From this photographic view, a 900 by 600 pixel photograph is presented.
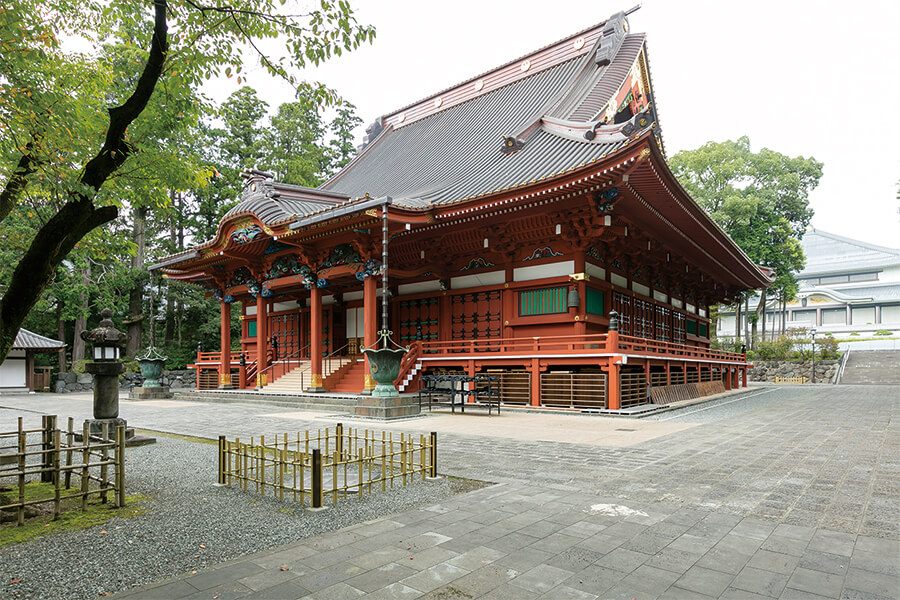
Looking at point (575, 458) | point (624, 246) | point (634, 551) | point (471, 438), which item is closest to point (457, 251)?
point (624, 246)

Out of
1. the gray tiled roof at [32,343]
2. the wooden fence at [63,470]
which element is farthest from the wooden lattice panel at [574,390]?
the gray tiled roof at [32,343]

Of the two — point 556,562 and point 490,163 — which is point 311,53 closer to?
point 556,562

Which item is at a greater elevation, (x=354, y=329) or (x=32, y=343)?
(x=354, y=329)

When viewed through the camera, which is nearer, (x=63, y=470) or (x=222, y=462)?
(x=63, y=470)

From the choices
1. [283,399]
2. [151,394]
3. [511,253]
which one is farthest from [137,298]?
[511,253]

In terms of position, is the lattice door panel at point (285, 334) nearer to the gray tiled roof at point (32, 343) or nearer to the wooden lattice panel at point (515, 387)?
the wooden lattice panel at point (515, 387)

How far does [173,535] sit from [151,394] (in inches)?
758

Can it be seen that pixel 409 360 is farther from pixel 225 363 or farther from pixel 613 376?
pixel 225 363

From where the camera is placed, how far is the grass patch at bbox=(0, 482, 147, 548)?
423 cm

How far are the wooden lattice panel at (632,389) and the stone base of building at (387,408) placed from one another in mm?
5532

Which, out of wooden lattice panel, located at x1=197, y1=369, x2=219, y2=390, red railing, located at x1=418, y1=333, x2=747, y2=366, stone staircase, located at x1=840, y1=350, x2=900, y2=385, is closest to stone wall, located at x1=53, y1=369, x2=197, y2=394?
wooden lattice panel, located at x1=197, y1=369, x2=219, y2=390

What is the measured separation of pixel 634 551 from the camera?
12.4 feet

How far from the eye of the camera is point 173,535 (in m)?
4.17

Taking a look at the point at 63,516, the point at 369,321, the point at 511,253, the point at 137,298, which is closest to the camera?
the point at 63,516
